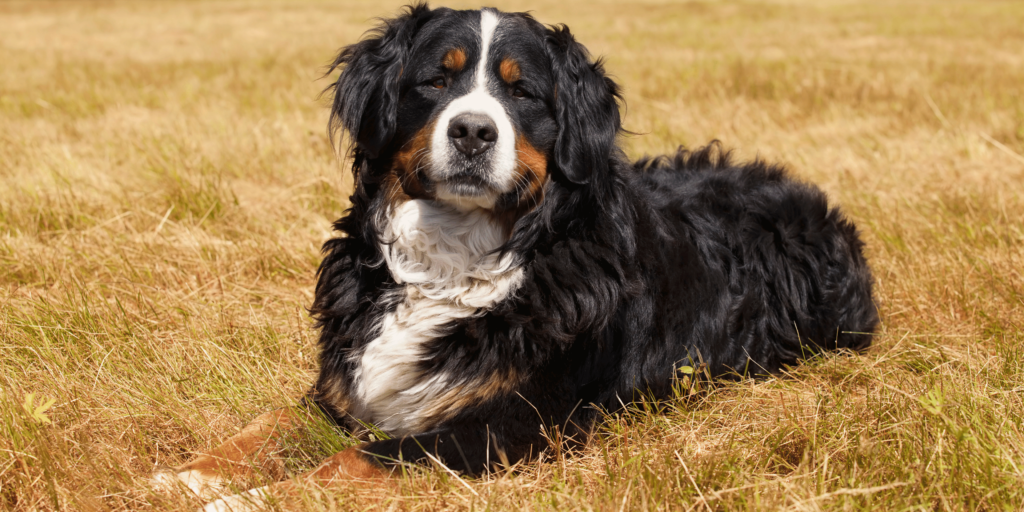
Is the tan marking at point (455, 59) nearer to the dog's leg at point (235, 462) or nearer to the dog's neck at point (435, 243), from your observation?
the dog's neck at point (435, 243)

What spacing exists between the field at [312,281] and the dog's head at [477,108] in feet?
0.74

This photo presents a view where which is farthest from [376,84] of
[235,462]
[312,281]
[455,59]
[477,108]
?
[312,281]

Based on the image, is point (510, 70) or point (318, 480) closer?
point (318, 480)

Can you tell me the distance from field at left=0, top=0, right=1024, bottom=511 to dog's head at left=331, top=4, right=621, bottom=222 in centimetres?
Answer: 23

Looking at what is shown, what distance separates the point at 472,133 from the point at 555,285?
581 millimetres

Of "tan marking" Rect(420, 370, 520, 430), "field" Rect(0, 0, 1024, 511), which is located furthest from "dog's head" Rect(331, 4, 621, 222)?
"tan marking" Rect(420, 370, 520, 430)

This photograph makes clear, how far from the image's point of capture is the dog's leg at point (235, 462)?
7.65 feet

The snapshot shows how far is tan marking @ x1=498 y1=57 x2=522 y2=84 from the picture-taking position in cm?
266

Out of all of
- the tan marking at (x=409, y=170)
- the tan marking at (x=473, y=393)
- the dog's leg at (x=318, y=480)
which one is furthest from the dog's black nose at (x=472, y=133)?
the dog's leg at (x=318, y=480)

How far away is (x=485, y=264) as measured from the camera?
2725mm

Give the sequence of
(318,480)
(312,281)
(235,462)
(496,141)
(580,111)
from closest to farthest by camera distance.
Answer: (318,480) → (235,462) → (496,141) → (580,111) → (312,281)

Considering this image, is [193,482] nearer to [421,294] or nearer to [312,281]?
[421,294]

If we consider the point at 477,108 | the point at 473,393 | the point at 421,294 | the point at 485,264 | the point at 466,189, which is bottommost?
the point at 473,393

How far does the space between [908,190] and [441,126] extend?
13.6 ft
